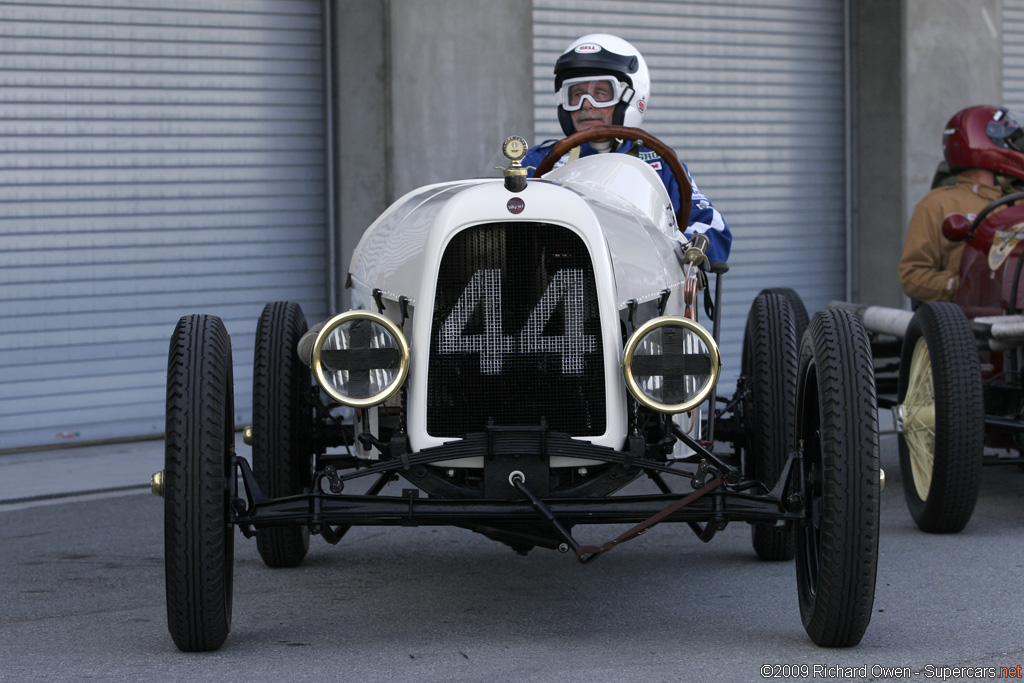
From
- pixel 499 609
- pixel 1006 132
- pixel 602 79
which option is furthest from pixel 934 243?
pixel 499 609

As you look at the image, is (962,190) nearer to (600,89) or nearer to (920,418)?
(920,418)

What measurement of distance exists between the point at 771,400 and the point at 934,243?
8.63 feet

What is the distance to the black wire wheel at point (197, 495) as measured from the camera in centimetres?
386

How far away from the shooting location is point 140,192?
903 cm

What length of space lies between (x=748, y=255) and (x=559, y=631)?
23.8 ft

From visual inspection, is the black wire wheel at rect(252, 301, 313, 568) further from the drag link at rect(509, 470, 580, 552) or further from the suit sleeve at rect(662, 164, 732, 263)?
the suit sleeve at rect(662, 164, 732, 263)

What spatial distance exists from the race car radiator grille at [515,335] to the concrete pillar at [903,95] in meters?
7.65

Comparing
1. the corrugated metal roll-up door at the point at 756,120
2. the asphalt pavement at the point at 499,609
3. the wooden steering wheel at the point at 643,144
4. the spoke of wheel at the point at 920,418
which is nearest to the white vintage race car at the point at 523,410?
the asphalt pavement at the point at 499,609

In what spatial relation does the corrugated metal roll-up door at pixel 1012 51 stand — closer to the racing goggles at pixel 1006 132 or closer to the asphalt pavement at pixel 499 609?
the racing goggles at pixel 1006 132

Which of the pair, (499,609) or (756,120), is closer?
(499,609)

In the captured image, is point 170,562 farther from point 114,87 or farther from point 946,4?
point 946,4

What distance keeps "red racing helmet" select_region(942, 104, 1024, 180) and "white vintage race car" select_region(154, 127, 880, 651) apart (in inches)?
141

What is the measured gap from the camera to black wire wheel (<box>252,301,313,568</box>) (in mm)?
4930

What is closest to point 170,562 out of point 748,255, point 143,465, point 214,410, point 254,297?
point 214,410
